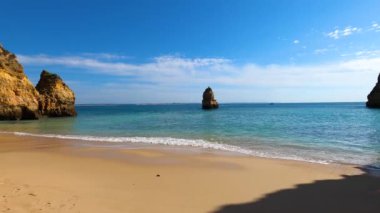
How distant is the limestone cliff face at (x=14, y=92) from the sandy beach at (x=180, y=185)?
38598mm

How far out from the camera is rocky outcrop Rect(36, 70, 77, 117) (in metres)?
56.2

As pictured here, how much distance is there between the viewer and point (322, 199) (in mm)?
7098

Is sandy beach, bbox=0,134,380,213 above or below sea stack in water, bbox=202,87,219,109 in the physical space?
below

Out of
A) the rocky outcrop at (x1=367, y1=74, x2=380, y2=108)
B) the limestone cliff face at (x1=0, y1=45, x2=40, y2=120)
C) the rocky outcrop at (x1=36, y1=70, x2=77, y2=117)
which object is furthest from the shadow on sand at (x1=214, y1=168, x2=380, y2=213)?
the rocky outcrop at (x1=367, y1=74, x2=380, y2=108)

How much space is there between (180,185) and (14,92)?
46.8 metres

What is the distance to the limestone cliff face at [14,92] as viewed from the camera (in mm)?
45844

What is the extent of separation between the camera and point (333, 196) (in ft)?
24.0

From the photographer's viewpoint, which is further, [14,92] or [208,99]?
[208,99]

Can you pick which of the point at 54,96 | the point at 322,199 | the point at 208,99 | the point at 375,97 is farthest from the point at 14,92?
the point at 375,97

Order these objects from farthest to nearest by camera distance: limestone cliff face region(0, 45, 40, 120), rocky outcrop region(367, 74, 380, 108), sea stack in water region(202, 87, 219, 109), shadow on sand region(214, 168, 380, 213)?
sea stack in water region(202, 87, 219, 109) < rocky outcrop region(367, 74, 380, 108) < limestone cliff face region(0, 45, 40, 120) < shadow on sand region(214, 168, 380, 213)

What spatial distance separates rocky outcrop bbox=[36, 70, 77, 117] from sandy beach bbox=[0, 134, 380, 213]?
47.2 metres

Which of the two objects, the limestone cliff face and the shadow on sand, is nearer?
the shadow on sand

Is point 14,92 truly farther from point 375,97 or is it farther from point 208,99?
point 375,97

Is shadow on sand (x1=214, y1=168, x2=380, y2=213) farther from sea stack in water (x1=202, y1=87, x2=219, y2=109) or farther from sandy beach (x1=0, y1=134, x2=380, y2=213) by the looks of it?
sea stack in water (x1=202, y1=87, x2=219, y2=109)
